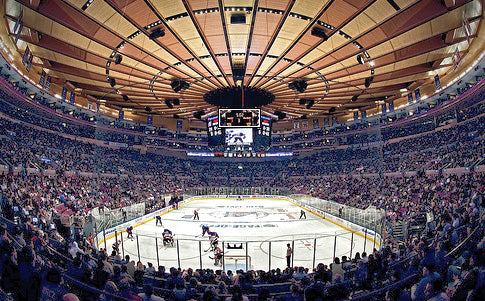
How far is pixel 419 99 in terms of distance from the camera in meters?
33.0

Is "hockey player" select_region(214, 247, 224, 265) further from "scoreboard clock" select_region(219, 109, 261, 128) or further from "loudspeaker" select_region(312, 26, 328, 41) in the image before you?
"loudspeaker" select_region(312, 26, 328, 41)

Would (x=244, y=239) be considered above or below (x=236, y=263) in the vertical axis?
below

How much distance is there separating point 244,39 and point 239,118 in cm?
671

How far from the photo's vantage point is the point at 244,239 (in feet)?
60.0

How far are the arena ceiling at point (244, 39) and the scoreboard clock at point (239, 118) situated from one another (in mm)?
2643

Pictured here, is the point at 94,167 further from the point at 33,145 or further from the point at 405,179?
the point at 405,179

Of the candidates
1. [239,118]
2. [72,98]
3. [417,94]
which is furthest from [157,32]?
[417,94]

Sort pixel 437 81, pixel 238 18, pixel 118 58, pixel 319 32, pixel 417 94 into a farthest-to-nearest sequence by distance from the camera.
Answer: pixel 417 94 → pixel 437 81 → pixel 118 58 → pixel 319 32 → pixel 238 18

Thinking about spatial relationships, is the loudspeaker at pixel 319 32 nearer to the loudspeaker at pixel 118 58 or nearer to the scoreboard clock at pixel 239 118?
the scoreboard clock at pixel 239 118

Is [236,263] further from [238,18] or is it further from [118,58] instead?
[118,58]

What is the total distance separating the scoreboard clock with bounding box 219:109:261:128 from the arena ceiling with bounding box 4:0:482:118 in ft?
8.67

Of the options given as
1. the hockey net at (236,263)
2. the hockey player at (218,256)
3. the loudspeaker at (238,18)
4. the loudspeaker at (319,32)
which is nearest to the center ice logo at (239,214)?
the hockey net at (236,263)

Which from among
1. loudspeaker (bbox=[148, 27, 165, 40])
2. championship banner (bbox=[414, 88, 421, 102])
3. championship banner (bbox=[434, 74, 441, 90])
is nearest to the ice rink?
loudspeaker (bbox=[148, 27, 165, 40])

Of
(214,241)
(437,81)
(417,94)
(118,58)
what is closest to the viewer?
(214,241)
